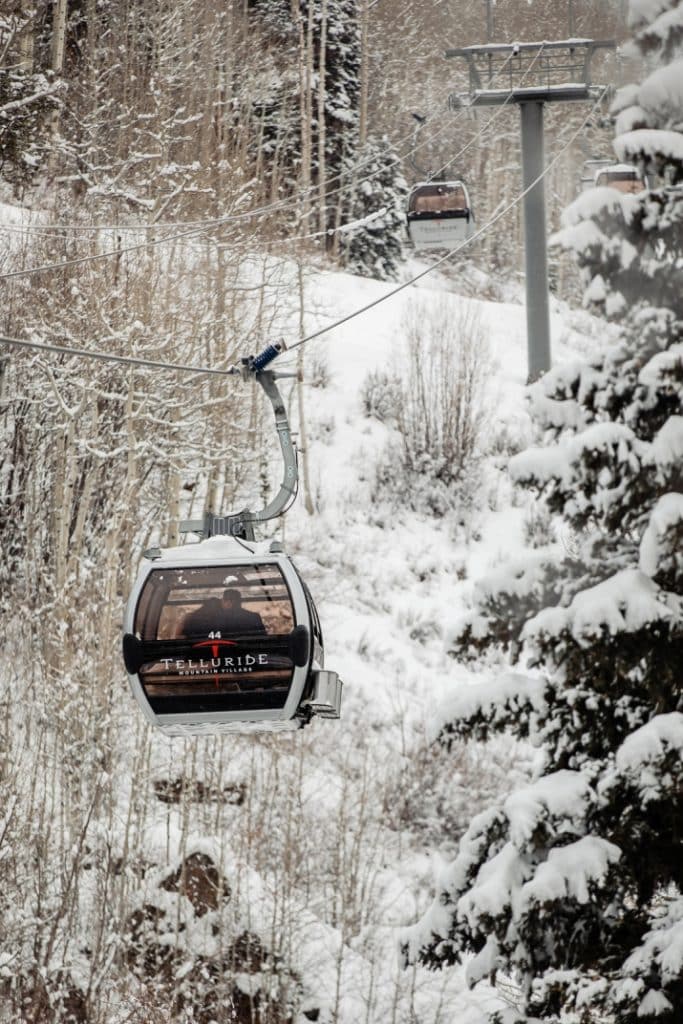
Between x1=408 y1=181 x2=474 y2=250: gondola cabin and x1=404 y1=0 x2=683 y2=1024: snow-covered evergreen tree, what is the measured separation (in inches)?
276

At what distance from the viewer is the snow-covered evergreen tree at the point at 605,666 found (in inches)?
258

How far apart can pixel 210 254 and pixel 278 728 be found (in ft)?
41.3

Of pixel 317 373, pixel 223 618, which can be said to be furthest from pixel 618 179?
pixel 317 373

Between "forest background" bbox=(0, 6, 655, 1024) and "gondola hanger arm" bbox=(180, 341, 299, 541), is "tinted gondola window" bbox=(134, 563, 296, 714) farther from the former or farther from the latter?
"forest background" bbox=(0, 6, 655, 1024)

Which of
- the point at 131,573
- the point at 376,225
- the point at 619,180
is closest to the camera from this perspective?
the point at 619,180

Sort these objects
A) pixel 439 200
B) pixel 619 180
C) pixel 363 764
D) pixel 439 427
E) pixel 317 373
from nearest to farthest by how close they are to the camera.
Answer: pixel 619 180 < pixel 439 200 < pixel 363 764 < pixel 439 427 < pixel 317 373

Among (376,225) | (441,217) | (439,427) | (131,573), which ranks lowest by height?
(131,573)

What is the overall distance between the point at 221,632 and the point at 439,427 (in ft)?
54.7

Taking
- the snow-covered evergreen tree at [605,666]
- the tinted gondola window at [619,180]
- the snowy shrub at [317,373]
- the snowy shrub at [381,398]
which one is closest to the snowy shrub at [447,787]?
the tinted gondola window at [619,180]

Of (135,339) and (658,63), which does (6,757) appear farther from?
(658,63)

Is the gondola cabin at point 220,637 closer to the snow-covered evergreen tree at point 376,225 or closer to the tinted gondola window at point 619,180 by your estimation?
the tinted gondola window at point 619,180

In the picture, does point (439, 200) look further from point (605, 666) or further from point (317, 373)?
point (317, 373)

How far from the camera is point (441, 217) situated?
1409 centimetres

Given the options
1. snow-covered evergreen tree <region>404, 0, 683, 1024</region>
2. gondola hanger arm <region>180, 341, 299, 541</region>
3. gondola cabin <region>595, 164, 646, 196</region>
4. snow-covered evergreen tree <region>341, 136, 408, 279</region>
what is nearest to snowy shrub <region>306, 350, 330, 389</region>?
snow-covered evergreen tree <region>341, 136, 408, 279</region>
